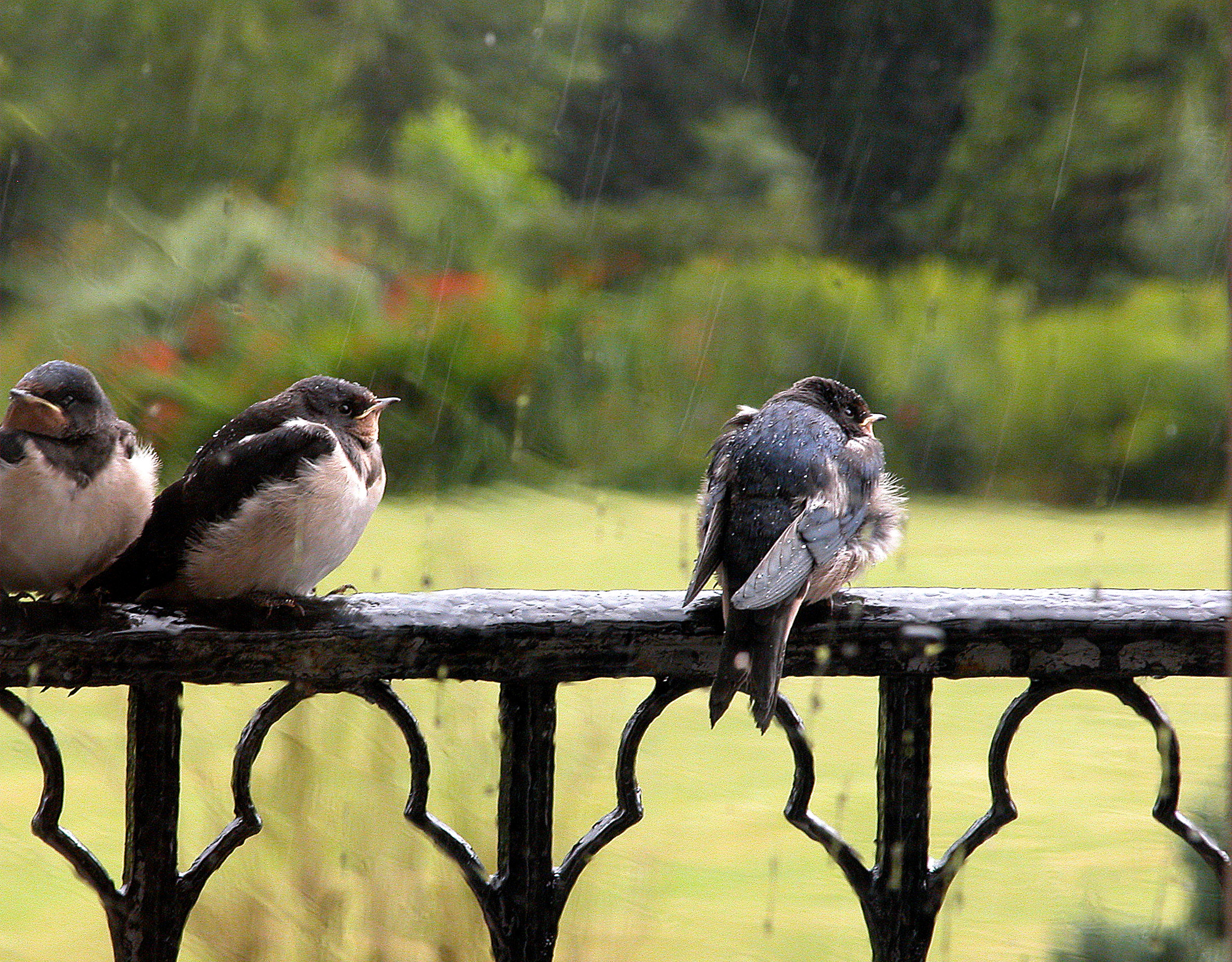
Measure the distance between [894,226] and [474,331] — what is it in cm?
279

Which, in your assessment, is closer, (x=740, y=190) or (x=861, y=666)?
(x=861, y=666)

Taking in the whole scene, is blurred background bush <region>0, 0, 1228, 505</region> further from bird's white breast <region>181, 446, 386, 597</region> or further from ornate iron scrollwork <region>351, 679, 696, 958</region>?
ornate iron scrollwork <region>351, 679, 696, 958</region>

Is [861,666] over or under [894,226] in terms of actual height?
under

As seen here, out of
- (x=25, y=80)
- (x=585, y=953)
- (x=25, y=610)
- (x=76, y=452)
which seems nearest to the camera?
(x=25, y=610)

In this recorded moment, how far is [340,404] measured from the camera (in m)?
1.46

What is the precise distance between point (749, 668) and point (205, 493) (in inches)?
24.2

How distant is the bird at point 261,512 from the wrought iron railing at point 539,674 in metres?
0.40

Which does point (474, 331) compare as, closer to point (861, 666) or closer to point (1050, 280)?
point (1050, 280)

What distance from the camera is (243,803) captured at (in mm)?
874

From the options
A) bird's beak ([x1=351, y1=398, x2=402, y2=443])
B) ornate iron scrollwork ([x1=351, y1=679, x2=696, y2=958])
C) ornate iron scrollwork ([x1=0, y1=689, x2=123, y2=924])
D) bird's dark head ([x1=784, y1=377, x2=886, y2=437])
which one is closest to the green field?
bird's dark head ([x1=784, y1=377, x2=886, y2=437])

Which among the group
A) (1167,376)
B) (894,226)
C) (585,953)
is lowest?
(585,953)

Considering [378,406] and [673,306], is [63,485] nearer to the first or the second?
[378,406]


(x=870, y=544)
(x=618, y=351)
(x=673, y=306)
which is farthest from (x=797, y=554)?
(x=673, y=306)

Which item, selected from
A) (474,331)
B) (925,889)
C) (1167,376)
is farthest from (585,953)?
(1167,376)
